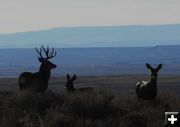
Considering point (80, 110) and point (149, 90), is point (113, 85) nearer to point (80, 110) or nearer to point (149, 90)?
point (149, 90)

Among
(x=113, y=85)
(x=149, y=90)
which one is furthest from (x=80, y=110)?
(x=113, y=85)

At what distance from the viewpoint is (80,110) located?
918 inches

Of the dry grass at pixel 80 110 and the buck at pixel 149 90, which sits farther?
the buck at pixel 149 90

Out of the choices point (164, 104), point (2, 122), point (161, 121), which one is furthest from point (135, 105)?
point (2, 122)

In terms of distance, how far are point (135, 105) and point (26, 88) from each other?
512cm

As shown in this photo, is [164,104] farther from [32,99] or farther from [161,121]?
[32,99]

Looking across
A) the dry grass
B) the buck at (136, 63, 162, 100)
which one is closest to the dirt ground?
the buck at (136, 63, 162, 100)

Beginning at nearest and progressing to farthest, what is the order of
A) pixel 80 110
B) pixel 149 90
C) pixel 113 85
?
pixel 80 110 → pixel 149 90 → pixel 113 85

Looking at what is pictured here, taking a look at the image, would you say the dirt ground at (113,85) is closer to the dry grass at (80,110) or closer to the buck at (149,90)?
the buck at (149,90)

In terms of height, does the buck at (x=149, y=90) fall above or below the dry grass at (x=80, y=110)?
above

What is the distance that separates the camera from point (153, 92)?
2634cm

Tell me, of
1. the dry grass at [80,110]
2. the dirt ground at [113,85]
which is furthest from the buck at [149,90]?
the dirt ground at [113,85]

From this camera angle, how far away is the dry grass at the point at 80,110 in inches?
873

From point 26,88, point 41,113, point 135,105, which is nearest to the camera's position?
point 41,113
